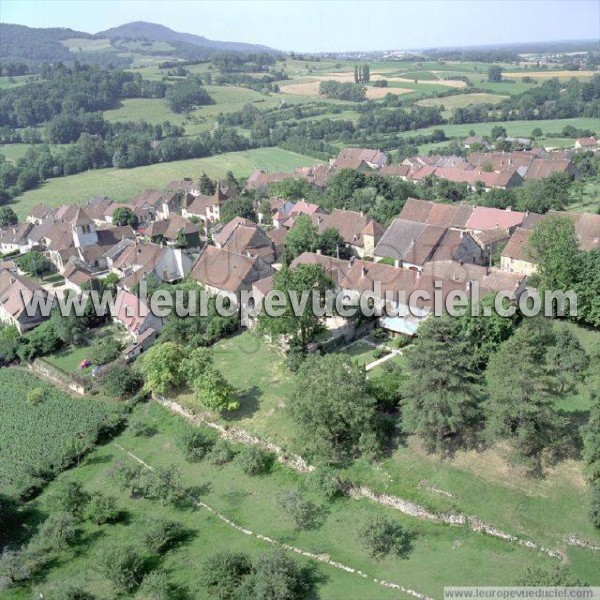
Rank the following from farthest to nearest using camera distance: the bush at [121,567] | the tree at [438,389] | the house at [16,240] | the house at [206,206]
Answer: the house at [206,206] → the house at [16,240] → the tree at [438,389] → the bush at [121,567]

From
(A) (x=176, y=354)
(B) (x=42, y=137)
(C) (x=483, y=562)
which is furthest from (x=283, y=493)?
(B) (x=42, y=137)

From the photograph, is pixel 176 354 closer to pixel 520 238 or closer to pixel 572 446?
pixel 572 446

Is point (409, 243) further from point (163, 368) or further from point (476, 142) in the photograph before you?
point (476, 142)

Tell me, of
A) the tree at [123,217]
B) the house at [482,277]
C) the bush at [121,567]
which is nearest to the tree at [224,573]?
the bush at [121,567]

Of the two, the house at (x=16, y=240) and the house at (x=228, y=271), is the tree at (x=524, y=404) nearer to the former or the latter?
the house at (x=228, y=271)

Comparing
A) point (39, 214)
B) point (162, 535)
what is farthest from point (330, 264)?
point (39, 214)
